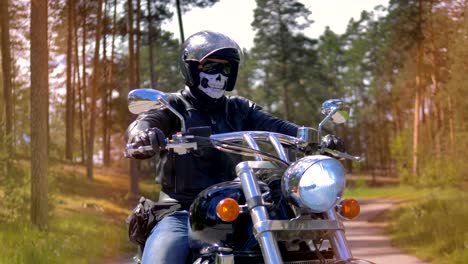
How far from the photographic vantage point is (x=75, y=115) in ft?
102

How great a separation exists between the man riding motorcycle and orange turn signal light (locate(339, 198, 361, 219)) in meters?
0.74

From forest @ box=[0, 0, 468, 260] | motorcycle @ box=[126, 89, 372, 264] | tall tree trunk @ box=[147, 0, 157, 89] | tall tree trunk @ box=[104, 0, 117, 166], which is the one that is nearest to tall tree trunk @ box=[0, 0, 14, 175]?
forest @ box=[0, 0, 468, 260]

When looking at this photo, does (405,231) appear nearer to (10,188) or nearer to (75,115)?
(10,188)

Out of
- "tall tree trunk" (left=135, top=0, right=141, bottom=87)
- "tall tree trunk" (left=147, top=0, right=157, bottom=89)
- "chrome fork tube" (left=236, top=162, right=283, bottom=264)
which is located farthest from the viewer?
"tall tree trunk" (left=147, top=0, right=157, bottom=89)

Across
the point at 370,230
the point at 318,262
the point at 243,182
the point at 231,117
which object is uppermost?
the point at 231,117

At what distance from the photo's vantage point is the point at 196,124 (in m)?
3.75

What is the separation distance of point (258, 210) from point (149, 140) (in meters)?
0.65

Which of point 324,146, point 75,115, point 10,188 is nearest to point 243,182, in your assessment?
point 324,146

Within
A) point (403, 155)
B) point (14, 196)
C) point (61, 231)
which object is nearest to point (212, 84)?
point (14, 196)

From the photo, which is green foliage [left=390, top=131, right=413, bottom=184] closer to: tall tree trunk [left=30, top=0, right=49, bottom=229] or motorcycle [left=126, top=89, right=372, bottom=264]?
tall tree trunk [left=30, top=0, right=49, bottom=229]

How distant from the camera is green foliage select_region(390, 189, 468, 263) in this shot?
11258 millimetres

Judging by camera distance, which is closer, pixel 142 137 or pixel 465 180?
pixel 142 137

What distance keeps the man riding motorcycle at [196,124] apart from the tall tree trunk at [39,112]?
8343mm

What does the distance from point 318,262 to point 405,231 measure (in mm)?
14000
